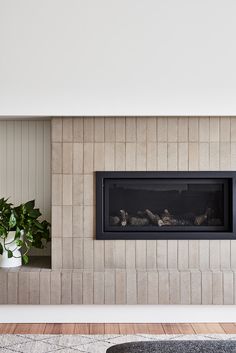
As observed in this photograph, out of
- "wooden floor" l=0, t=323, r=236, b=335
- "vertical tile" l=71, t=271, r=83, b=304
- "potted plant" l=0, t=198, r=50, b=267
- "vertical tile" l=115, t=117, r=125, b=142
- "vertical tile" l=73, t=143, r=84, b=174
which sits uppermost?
"vertical tile" l=115, t=117, r=125, b=142


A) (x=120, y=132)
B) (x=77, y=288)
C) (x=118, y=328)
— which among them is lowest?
(x=118, y=328)

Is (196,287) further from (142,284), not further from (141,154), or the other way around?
(141,154)

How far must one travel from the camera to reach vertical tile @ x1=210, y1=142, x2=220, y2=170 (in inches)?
140

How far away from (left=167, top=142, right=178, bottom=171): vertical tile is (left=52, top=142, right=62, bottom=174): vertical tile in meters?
0.80

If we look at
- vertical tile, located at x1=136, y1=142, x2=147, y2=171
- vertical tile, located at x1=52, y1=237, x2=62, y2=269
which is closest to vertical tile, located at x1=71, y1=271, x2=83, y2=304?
vertical tile, located at x1=52, y1=237, x2=62, y2=269

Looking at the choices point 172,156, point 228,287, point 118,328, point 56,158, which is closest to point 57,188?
point 56,158

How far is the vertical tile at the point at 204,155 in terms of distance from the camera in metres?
3.55

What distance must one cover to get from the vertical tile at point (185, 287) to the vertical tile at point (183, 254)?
96 millimetres

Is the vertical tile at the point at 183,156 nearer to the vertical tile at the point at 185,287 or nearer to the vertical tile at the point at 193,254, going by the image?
the vertical tile at the point at 193,254

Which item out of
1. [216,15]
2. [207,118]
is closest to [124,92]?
[207,118]

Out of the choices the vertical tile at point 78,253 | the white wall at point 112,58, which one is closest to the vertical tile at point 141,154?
the white wall at point 112,58

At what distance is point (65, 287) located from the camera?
347 centimetres

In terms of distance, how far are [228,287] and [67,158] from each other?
1.50m

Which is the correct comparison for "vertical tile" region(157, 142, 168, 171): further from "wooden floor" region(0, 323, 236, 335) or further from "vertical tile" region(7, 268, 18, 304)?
"vertical tile" region(7, 268, 18, 304)
